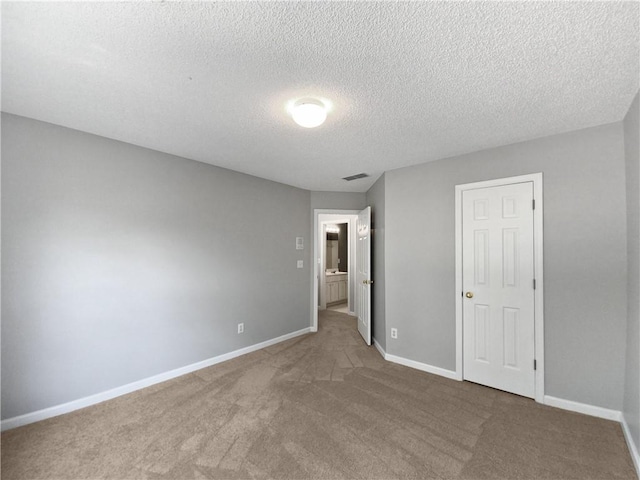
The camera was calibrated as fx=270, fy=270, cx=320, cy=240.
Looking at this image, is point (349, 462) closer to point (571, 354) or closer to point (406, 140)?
point (571, 354)

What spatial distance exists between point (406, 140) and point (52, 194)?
3217 mm

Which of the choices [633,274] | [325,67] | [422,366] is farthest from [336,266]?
[325,67]

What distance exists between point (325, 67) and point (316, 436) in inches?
100

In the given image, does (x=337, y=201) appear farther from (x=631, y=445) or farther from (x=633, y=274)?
(x=631, y=445)

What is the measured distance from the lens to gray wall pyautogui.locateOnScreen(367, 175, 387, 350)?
373cm

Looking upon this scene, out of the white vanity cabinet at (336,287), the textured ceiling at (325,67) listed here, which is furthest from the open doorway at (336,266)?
the textured ceiling at (325,67)

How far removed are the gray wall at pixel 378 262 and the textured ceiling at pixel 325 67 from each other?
135 centimetres

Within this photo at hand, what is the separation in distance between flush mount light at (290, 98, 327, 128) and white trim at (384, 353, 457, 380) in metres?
2.95

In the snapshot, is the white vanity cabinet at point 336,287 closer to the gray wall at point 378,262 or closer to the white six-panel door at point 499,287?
the gray wall at point 378,262

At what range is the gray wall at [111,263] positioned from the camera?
2.18 m

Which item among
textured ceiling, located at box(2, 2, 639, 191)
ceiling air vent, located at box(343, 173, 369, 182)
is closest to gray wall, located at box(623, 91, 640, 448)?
textured ceiling, located at box(2, 2, 639, 191)

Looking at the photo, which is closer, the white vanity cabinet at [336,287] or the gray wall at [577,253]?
the gray wall at [577,253]

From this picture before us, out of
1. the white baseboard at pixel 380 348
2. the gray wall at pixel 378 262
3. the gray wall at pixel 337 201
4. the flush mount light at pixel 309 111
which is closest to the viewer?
the flush mount light at pixel 309 111

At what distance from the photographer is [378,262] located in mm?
3996
